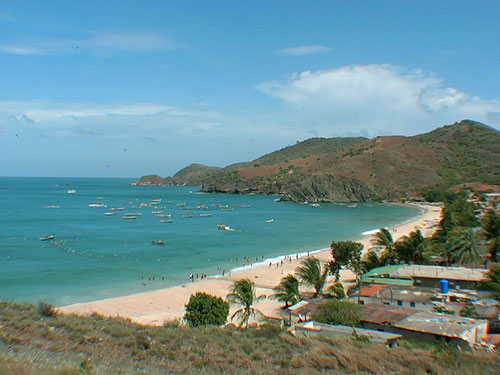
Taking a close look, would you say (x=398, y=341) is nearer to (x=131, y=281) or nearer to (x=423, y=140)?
(x=131, y=281)

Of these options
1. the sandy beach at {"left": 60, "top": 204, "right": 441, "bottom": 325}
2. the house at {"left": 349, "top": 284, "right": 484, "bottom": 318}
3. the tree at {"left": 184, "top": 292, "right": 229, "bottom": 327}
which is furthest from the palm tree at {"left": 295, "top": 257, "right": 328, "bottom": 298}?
the tree at {"left": 184, "top": 292, "right": 229, "bottom": 327}

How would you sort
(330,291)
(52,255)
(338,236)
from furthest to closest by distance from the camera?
(338,236)
(52,255)
(330,291)

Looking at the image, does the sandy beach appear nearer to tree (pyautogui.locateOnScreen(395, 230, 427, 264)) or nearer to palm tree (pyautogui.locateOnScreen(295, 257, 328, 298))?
palm tree (pyautogui.locateOnScreen(295, 257, 328, 298))

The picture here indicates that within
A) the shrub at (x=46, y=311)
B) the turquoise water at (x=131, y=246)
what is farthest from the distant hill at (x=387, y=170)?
the shrub at (x=46, y=311)

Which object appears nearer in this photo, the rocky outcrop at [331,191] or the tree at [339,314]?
the tree at [339,314]

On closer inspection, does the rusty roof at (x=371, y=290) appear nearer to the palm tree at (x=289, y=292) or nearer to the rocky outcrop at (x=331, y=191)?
the palm tree at (x=289, y=292)

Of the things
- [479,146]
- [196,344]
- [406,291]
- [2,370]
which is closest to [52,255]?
[406,291]
